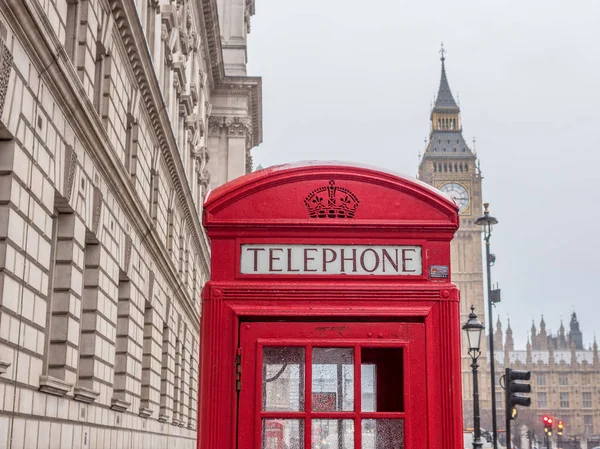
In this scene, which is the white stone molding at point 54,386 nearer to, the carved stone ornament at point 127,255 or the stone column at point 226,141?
the carved stone ornament at point 127,255

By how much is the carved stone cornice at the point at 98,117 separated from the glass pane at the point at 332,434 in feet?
20.5

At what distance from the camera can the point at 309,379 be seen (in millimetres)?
5348

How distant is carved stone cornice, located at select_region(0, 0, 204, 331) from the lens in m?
11.1

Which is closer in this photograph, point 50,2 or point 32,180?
point 32,180

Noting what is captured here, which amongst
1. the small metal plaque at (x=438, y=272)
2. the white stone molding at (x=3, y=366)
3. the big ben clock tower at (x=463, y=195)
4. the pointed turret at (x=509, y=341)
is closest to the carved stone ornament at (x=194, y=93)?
the white stone molding at (x=3, y=366)

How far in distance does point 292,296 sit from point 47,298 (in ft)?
27.0

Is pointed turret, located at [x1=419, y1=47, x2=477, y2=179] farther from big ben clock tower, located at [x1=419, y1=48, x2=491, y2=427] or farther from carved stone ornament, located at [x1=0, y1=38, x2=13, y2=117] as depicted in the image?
carved stone ornament, located at [x1=0, y1=38, x2=13, y2=117]

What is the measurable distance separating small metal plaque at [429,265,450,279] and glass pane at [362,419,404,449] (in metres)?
0.81

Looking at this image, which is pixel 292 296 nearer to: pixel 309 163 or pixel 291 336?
pixel 291 336

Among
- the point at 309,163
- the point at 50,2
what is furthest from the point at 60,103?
the point at 309,163

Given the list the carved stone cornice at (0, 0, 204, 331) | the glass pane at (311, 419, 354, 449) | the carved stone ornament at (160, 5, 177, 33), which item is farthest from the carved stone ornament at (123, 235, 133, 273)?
the glass pane at (311, 419, 354, 449)

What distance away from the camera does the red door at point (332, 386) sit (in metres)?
5.31

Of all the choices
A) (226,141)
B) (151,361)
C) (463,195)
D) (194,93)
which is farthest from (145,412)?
(463,195)

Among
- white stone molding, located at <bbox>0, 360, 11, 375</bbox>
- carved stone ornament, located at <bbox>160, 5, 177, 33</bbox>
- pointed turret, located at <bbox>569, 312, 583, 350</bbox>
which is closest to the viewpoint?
white stone molding, located at <bbox>0, 360, 11, 375</bbox>
